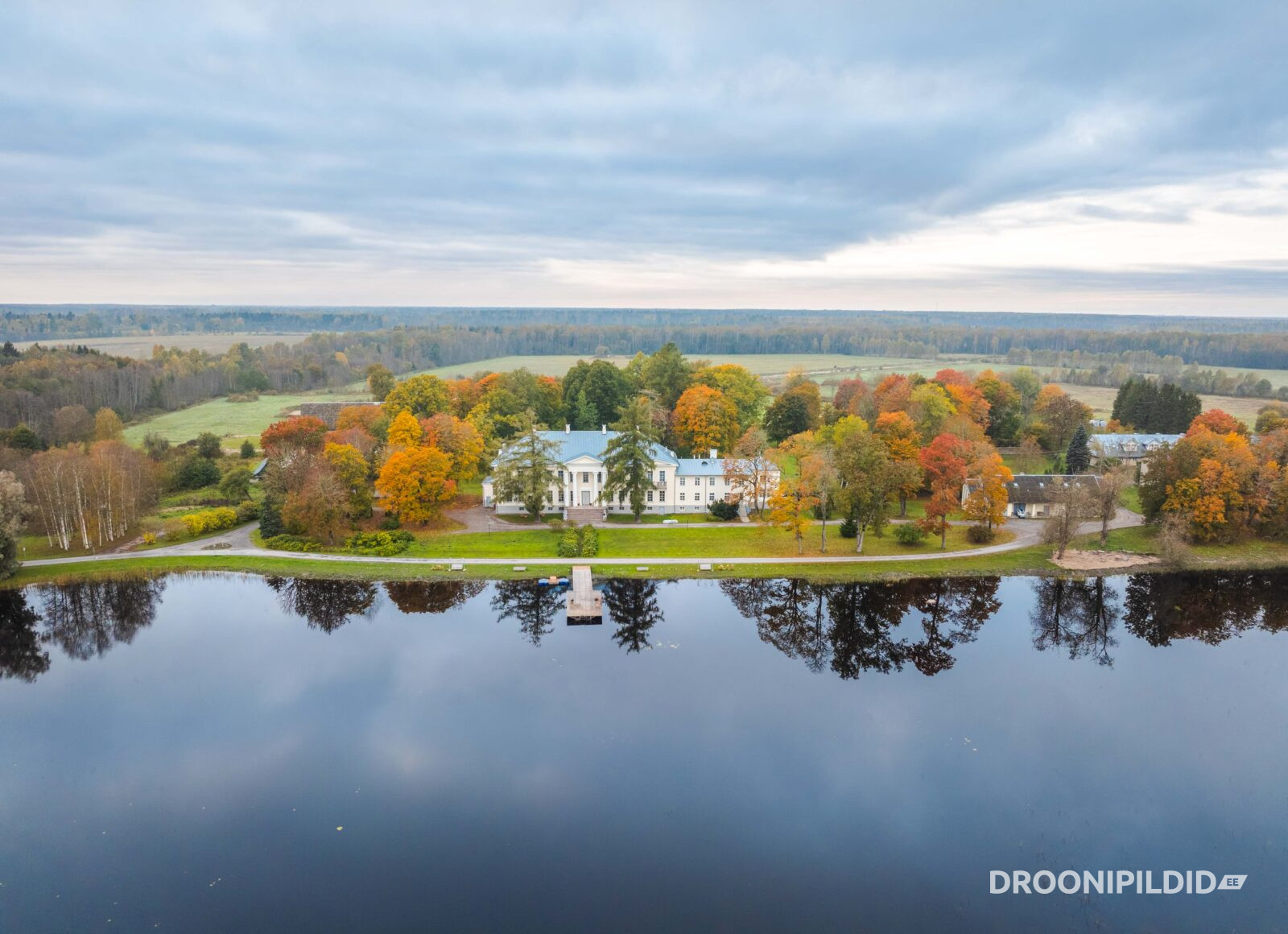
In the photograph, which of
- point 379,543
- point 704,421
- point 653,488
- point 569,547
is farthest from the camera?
point 704,421

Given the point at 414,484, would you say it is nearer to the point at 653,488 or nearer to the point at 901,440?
the point at 653,488

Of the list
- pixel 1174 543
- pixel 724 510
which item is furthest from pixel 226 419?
pixel 1174 543

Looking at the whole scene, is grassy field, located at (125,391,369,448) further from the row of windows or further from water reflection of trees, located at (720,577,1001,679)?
water reflection of trees, located at (720,577,1001,679)

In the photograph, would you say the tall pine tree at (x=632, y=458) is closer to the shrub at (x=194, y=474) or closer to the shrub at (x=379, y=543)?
the shrub at (x=379, y=543)

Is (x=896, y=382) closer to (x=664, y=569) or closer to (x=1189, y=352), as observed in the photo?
(x=664, y=569)

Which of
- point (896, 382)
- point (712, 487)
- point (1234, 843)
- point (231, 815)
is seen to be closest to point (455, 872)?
point (231, 815)

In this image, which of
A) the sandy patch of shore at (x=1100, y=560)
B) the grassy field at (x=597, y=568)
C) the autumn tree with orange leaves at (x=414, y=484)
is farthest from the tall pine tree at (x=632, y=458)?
the sandy patch of shore at (x=1100, y=560)
